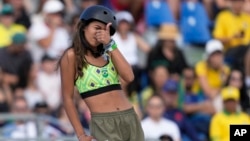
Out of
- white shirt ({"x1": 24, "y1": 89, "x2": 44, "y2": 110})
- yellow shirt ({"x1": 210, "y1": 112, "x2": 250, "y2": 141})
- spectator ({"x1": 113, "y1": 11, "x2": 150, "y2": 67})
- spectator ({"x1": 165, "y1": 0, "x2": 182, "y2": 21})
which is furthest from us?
spectator ({"x1": 165, "y1": 0, "x2": 182, "y2": 21})

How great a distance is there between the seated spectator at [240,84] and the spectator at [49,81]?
259 centimetres

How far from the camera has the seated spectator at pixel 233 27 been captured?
49.0 ft

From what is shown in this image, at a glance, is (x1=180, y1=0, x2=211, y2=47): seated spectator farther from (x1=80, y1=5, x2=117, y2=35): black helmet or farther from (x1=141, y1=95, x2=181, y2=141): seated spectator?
(x1=80, y1=5, x2=117, y2=35): black helmet

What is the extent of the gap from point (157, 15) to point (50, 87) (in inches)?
101

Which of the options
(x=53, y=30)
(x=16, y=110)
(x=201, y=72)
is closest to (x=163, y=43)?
(x=201, y=72)

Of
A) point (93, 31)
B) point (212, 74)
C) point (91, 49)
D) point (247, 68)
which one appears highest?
point (247, 68)

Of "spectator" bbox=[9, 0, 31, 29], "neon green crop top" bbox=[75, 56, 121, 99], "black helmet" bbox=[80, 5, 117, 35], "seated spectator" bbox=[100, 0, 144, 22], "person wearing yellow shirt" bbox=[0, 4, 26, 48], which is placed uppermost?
"seated spectator" bbox=[100, 0, 144, 22]

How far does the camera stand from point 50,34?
46.0ft

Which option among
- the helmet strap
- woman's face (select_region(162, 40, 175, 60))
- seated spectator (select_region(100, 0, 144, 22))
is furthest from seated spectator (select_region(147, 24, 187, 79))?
→ the helmet strap

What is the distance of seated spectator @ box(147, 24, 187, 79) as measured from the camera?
14.0 metres

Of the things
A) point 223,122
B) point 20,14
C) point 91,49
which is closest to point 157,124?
point 223,122

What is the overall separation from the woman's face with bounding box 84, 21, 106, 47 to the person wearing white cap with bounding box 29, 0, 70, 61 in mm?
6182

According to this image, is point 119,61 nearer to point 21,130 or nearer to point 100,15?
point 100,15

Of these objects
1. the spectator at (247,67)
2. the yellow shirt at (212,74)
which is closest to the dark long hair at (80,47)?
the yellow shirt at (212,74)
